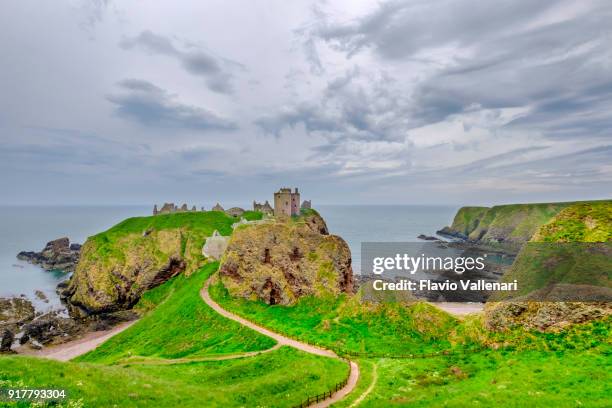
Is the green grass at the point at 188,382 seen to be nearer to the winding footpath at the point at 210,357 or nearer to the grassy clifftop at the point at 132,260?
the winding footpath at the point at 210,357

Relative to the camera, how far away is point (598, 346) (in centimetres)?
3070

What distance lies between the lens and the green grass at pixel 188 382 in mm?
22922

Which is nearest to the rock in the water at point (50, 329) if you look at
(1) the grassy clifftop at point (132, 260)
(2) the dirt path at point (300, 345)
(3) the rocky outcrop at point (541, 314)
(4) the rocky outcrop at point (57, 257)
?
(1) the grassy clifftop at point (132, 260)

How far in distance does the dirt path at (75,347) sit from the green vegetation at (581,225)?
80892 millimetres

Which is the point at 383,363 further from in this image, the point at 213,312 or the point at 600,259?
the point at 213,312

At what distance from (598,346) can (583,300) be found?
6.42 meters

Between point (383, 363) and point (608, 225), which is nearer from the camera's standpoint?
point (383, 363)

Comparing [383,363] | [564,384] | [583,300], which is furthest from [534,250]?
[383,363]

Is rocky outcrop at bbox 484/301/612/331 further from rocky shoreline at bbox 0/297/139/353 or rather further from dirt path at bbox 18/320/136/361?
Answer: rocky shoreline at bbox 0/297/139/353

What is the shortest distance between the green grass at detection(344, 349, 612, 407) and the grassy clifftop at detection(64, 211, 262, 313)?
75.3 meters

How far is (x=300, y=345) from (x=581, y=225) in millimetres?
39520

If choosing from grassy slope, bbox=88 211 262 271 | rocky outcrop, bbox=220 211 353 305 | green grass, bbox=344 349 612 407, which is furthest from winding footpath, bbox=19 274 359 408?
grassy slope, bbox=88 211 262 271

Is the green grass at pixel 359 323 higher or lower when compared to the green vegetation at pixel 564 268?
lower

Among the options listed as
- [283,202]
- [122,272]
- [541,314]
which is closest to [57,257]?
[122,272]
